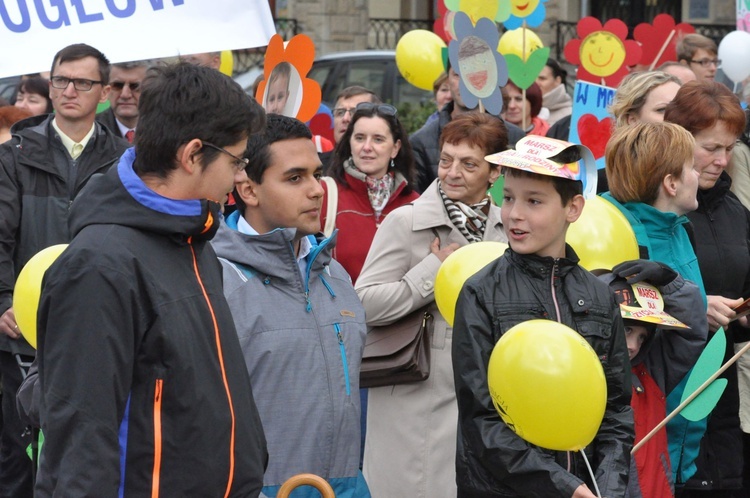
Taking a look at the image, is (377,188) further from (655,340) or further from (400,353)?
(655,340)

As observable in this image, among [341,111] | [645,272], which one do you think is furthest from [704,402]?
[341,111]

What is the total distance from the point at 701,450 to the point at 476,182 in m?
1.37

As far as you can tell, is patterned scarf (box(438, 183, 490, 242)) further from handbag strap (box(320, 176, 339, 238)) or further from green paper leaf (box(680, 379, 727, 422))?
green paper leaf (box(680, 379, 727, 422))

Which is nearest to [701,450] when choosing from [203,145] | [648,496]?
[648,496]

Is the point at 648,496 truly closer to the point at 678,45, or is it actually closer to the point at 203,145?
the point at 203,145

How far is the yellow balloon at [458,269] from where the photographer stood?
4.02 metres

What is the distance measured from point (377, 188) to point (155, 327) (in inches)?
126

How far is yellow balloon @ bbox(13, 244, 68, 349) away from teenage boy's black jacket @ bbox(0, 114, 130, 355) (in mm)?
1329

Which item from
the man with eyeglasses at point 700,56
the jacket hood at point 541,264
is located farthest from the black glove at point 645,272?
the man with eyeglasses at point 700,56

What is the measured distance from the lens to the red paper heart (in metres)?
6.19

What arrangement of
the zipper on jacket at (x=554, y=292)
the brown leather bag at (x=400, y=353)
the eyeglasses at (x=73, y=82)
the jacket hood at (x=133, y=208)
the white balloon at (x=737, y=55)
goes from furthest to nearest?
the white balloon at (x=737, y=55) → the eyeglasses at (x=73, y=82) → the brown leather bag at (x=400, y=353) → the zipper on jacket at (x=554, y=292) → the jacket hood at (x=133, y=208)

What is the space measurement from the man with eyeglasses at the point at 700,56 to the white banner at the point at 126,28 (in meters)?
3.63

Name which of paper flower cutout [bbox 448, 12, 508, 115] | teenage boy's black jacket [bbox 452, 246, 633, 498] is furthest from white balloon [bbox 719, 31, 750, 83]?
teenage boy's black jacket [bbox 452, 246, 633, 498]

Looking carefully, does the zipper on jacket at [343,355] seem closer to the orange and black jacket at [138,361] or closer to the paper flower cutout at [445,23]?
the orange and black jacket at [138,361]
